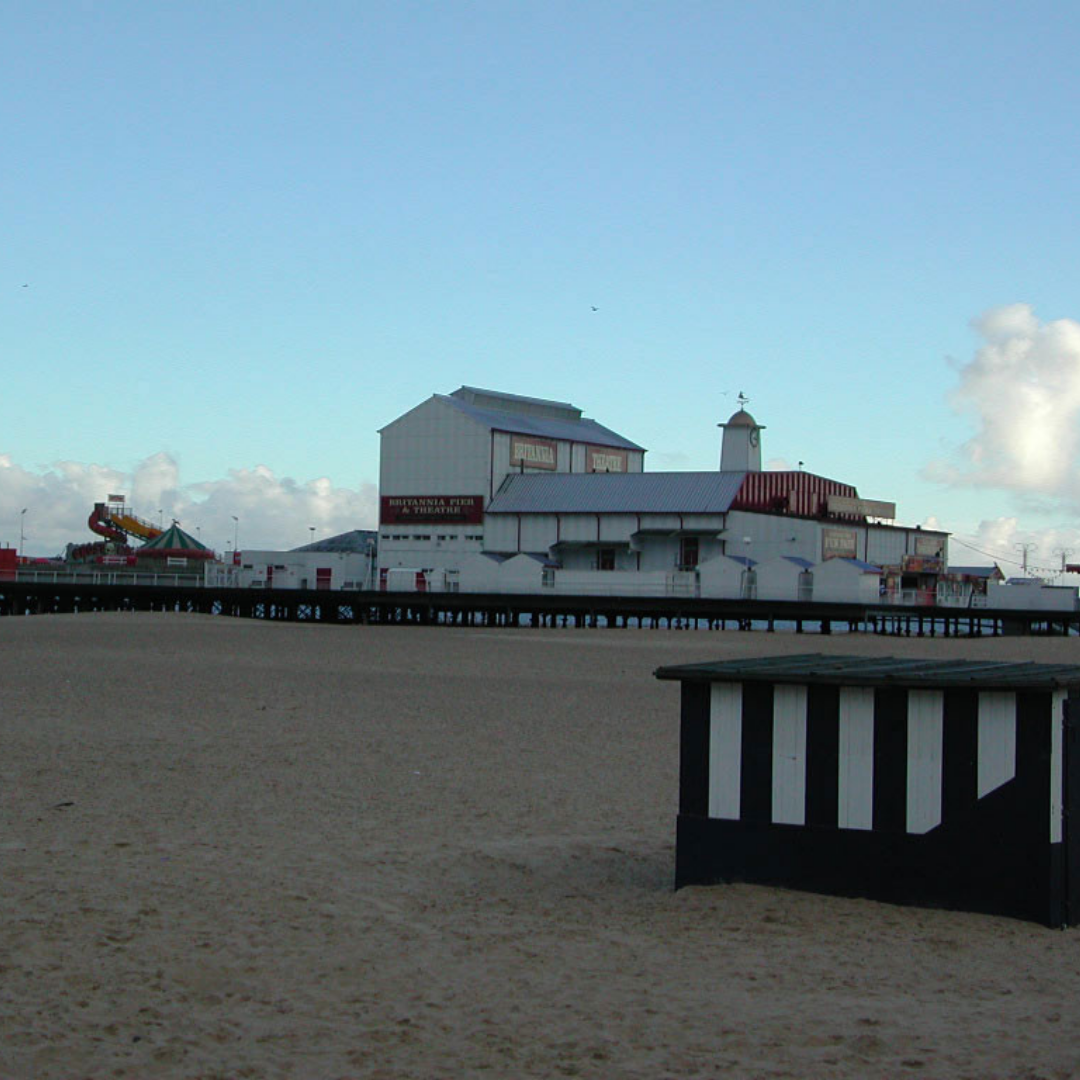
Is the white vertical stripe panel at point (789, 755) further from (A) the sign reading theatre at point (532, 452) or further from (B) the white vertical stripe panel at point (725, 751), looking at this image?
(A) the sign reading theatre at point (532, 452)

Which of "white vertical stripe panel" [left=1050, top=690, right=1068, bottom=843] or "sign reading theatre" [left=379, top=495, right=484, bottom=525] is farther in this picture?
"sign reading theatre" [left=379, top=495, right=484, bottom=525]

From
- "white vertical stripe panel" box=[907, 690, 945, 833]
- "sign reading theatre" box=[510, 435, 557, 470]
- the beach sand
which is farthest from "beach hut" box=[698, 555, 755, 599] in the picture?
"white vertical stripe panel" box=[907, 690, 945, 833]

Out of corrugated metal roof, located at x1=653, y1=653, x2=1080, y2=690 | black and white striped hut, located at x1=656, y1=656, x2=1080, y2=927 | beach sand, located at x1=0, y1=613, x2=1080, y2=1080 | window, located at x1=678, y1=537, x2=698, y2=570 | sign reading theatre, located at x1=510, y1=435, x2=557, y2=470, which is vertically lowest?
beach sand, located at x1=0, y1=613, x2=1080, y2=1080

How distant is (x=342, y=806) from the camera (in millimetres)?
11250

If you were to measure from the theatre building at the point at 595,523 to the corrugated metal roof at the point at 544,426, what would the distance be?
0.55 ft

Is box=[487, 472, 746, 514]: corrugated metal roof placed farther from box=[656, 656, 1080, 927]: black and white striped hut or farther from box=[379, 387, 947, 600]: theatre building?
box=[656, 656, 1080, 927]: black and white striped hut

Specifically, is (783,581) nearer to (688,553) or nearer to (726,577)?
(726,577)

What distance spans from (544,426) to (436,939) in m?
61.3

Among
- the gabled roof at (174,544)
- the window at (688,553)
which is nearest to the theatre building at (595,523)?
the window at (688,553)

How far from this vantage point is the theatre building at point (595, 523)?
5606 centimetres

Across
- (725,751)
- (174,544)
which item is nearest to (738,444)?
(174,544)

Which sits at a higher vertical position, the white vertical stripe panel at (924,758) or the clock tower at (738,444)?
the clock tower at (738,444)

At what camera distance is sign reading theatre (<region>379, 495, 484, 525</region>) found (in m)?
62.3

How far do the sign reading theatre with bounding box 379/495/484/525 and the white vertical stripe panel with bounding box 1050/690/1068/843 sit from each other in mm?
55007
